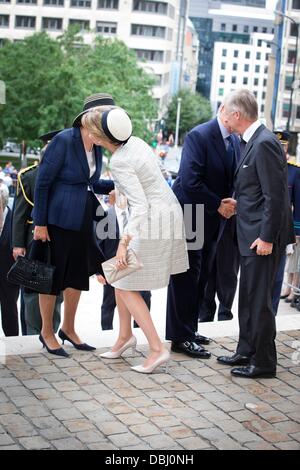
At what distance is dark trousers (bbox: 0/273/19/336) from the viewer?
7965 mm

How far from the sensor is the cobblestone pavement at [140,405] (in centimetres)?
477

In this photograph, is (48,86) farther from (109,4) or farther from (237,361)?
(109,4)

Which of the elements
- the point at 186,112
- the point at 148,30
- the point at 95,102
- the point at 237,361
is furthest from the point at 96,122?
the point at 186,112

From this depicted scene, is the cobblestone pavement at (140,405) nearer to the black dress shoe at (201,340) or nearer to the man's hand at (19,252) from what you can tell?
the black dress shoe at (201,340)

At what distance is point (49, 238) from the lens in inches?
238

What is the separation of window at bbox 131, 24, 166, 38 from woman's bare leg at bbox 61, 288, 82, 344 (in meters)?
107

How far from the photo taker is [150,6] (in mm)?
112812

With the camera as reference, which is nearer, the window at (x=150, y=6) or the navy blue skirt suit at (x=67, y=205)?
the navy blue skirt suit at (x=67, y=205)

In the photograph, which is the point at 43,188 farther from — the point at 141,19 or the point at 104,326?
the point at 141,19

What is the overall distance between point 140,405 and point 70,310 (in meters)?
1.22

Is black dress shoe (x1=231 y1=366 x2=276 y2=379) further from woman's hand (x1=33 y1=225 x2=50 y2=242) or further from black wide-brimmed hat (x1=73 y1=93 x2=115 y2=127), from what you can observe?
black wide-brimmed hat (x1=73 y1=93 x2=115 y2=127)

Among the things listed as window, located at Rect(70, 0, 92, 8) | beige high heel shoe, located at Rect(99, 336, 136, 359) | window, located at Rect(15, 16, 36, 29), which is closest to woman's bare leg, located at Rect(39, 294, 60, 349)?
beige high heel shoe, located at Rect(99, 336, 136, 359)

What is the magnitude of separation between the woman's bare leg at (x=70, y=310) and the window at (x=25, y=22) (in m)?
97.1

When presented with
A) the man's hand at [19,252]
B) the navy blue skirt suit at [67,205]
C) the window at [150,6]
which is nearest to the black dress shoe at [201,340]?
the navy blue skirt suit at [67,205]
